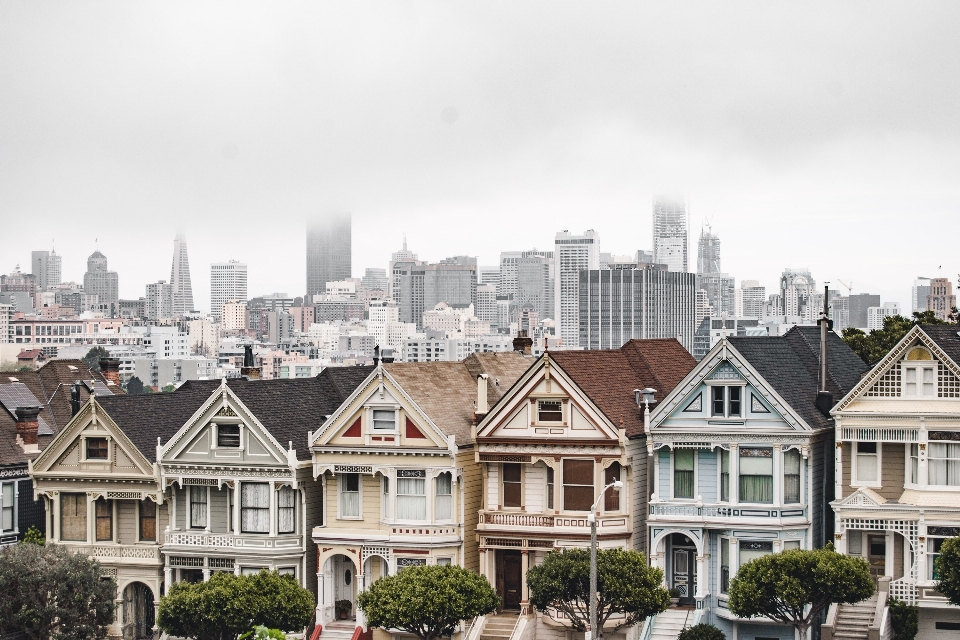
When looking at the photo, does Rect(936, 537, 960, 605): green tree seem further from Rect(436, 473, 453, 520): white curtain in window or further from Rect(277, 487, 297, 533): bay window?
Rect(277, 487, 297, 533): bay window

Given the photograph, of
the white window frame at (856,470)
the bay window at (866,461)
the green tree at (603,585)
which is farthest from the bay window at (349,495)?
the bay window at (866,461)

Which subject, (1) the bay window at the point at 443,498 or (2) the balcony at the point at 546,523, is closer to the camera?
(2) the balcony at the point at 546,523

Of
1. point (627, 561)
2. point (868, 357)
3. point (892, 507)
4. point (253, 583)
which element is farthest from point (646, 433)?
point (868, 357)

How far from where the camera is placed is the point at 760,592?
159ft

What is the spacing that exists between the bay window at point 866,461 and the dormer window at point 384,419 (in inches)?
564

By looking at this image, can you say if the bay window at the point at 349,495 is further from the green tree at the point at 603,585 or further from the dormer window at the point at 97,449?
the dormer window at the point at 97,449

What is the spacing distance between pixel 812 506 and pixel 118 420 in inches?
933

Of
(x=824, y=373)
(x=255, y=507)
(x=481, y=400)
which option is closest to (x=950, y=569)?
(x=824, y=373)

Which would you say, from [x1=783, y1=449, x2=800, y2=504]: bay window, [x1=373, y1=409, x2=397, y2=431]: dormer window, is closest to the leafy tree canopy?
[x1=783, y1=449, x2=800, y2=504]: bay window

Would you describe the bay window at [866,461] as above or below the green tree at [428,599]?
above

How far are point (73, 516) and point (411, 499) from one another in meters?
12.7

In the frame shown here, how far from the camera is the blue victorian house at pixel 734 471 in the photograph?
50844 mm

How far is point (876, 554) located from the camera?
51344 millimetres

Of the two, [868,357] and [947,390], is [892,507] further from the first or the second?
[868,357]
